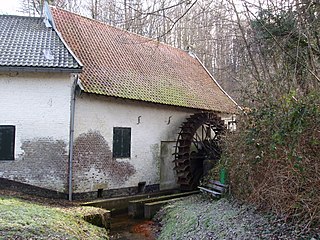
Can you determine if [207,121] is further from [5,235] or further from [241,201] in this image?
[5,235]

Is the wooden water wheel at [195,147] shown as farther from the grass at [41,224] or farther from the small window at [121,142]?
the grass at [41,224]

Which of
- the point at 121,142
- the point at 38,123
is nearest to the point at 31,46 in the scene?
the point at 38,123

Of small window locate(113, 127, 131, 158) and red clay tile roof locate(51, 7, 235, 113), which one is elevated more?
red clay tile roof locate(51, 7, 235, 113)

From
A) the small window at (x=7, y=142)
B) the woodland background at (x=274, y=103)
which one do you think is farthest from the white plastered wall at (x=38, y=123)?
the woodland background at (x=274, y=103)

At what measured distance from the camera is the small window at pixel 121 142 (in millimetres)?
13555

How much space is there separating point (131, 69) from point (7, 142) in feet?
20.5

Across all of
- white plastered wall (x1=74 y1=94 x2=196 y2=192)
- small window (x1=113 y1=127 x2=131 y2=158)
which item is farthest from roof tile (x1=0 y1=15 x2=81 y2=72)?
small window (x1=113 y1=127 x2=131 y2=158)

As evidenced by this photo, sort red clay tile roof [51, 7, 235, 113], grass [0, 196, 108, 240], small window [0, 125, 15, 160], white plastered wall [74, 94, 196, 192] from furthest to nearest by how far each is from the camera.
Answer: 1. red clay tile roof [51, 7, 235, 113]
2. white plastered wall [74, 94, 196, 192]
3. small window [0, 125, 15, 160]
4. grass [0, 196, 108, 240]

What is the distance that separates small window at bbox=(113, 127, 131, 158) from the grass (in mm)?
4484

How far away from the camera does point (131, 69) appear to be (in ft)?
52.0

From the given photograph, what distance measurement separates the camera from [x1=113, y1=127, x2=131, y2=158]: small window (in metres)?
13.6

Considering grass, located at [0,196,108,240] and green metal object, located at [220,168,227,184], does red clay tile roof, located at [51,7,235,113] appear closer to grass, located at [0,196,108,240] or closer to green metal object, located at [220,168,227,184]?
green metal object, located at [220,168,227,184]

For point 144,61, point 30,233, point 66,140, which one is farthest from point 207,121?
point 30,233

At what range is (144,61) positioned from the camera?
17328 millimetres
